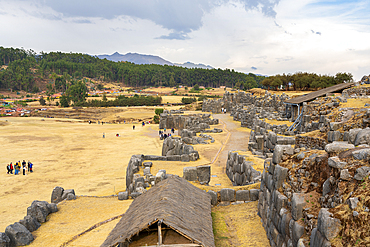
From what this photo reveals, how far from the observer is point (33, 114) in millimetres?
87125

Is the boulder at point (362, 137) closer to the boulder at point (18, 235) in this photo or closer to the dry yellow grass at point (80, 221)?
the dry yellow grass at point (80, 221)

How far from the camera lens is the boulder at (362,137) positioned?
30.2ft

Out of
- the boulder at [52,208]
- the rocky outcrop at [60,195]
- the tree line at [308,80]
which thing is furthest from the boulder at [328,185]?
the tree line at [308,80]

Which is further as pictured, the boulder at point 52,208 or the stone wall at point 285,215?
the boulder at point 52,208

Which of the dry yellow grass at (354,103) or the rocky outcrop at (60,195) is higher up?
the dry yellow grass at (354,103)

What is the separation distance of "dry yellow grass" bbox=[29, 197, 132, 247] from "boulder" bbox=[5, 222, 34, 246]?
34cm

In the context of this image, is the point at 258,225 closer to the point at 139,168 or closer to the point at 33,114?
the point at 139,168

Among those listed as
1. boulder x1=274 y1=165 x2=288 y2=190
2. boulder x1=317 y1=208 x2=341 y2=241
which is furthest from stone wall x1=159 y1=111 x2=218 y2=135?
boulder x1=317 y1=208 x2=341 y2=241

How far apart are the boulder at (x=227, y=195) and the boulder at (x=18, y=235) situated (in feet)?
31.2

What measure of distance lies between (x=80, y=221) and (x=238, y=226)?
28.1 ft

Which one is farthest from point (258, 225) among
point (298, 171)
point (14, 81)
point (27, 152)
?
point (14, 81)

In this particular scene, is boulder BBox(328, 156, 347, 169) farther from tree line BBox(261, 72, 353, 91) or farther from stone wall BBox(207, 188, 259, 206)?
tree line BBox(261, 72, 353, 91)

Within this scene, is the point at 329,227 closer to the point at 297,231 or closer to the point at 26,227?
the point at 297,231

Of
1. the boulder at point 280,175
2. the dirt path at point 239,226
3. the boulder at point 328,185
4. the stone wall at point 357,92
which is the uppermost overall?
the stone wall at point 357,92
